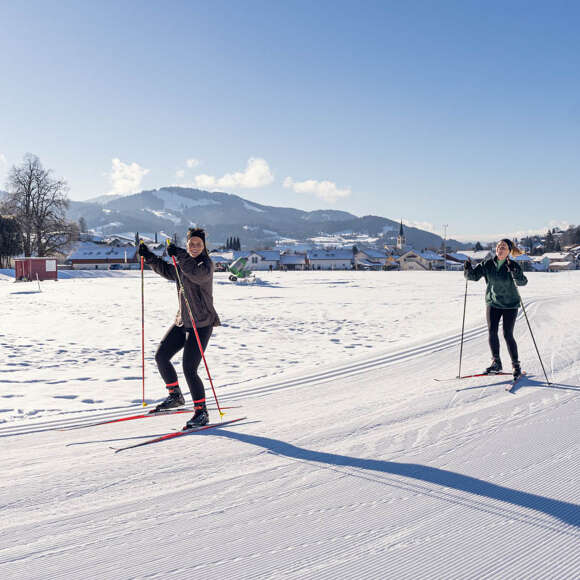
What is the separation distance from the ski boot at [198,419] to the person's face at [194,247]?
145 centimetres

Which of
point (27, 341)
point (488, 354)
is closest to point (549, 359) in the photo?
point (488, 354)

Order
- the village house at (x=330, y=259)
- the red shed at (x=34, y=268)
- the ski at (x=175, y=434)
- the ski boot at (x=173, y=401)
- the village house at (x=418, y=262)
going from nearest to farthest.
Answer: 1. the ski at (x=175, y=434)
2. the ski boot at (x=173, y=401)
3. the red shed at (x=34, y=268)
4. the village house at (x=418, y=262)
5. the village house at (x=330, y=259)

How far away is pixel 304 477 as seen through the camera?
3.00 metres

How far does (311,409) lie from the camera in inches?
183

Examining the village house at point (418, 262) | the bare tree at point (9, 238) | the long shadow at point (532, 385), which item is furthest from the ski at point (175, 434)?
the village house at point (418, 262)

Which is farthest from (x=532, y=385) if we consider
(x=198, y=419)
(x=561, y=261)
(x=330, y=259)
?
(x=561, y=261)

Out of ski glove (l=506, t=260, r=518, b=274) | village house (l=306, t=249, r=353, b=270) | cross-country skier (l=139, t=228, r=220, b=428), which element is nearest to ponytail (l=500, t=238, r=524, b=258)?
ski glove (l=506, t=260, r=518, b=274)

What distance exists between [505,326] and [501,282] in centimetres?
61

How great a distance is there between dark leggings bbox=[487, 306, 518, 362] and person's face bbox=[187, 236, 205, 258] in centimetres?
414

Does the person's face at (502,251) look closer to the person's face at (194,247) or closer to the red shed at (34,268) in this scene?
the person's face at (194,247)

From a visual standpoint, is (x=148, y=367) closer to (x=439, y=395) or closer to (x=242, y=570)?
(x=439, y=395)

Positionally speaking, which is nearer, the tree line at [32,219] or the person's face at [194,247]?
the person's face at [194,247]

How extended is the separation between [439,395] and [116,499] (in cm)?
368

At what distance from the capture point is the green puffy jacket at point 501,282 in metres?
5.75
